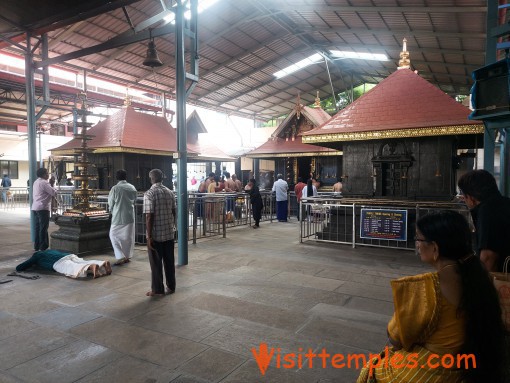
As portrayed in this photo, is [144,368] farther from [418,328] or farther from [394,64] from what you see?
[394,64]

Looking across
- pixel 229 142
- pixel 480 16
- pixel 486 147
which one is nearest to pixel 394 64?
pixel 480 16

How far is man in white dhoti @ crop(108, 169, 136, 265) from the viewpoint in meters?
6.88

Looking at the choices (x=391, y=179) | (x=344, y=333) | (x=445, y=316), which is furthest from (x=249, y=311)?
(x=391, y=179)

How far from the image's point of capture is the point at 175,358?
3250 mm

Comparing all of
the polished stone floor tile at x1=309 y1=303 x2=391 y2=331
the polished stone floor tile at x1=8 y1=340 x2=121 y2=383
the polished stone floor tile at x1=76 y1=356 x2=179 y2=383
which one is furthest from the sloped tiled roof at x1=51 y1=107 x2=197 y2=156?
the polished stone floor tile at x1=76 y1=356 x2=179 y2=383

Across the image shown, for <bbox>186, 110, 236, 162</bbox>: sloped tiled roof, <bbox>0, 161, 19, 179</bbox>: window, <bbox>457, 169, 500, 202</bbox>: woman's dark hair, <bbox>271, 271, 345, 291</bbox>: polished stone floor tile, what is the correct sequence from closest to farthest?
<bbox>457, 169, 500, 202</bbox>: woman's dark hair
<bbox>271, 271, 345, 291</bbox>: polished stone floor tile
<bbox>186, 110, 236, 162</bbox>: sloped tiled roof
<bbox>0, 161, 19, 179</bbox>: window

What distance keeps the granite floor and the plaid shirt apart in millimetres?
866

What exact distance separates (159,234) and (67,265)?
2.14m

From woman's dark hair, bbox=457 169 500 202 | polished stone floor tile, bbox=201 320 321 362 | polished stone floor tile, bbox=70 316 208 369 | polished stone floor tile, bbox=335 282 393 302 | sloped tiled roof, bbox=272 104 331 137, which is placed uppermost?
sloped tiled roof, bbox=272 104 331 137

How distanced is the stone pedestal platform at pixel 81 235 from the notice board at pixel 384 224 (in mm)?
5847

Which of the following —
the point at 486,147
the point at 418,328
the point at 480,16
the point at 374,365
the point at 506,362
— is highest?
the point at 480,16

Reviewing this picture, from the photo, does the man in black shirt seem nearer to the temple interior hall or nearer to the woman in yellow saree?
the temple interior hall

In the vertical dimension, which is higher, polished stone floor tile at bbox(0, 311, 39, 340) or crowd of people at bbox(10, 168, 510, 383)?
crowd of people at bbox(10, 168, 510, 383)

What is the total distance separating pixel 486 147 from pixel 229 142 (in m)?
24.9
